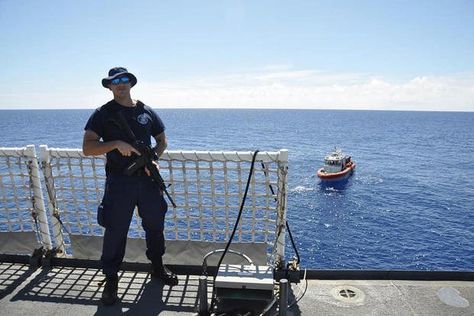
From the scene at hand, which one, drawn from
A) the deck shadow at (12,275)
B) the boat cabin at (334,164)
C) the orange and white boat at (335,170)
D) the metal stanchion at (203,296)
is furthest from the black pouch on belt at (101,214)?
the boat cabin at (334,164)

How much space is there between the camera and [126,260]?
500 cm

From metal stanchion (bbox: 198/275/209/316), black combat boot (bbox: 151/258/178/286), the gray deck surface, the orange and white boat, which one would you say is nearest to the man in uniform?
the gray deck surface

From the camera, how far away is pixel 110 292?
412cm

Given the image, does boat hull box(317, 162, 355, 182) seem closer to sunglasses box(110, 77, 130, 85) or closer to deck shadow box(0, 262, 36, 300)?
deck shadow box(0, 262, 36, 300)

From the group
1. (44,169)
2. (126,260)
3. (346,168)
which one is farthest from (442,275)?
(346,168)

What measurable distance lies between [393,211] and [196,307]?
41.6 m

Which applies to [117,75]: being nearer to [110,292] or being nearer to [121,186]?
[121,186]

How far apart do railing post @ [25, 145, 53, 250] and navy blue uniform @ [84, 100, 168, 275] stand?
4.99 ft

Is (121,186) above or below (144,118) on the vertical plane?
below

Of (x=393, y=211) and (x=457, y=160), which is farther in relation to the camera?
(x=457, y=160)

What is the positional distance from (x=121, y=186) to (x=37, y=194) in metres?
1.87

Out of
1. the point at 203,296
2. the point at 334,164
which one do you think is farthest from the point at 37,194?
the point at 334,164

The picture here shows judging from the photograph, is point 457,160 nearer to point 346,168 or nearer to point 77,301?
point 346,168

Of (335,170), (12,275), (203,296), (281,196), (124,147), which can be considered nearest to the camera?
(124,147)
